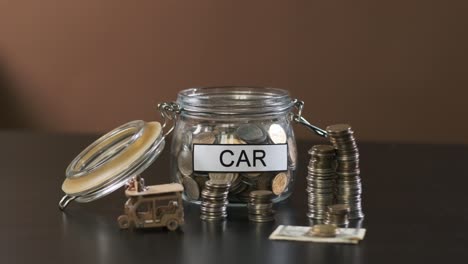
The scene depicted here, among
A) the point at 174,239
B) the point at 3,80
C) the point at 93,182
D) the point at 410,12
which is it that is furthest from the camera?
the point at 3,80

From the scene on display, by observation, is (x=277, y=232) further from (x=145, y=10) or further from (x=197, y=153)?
(x=145, y=10)

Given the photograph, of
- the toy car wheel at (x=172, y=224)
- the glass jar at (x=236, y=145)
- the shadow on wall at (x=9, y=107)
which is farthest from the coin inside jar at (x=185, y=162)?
the shadow on wall at (x=9, y=107)

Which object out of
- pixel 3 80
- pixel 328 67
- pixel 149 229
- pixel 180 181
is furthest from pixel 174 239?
pixel 3 80

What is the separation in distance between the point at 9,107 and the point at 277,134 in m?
1.94

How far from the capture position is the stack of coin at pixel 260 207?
0.98 meters

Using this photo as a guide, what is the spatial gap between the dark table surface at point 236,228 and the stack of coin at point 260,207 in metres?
0.01

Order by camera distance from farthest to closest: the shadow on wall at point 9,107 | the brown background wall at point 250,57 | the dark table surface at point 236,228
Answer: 1. the shadow on wall at point 9,107
2. the brown background wall at point 250,57
3. the dark table surface at point 236,228

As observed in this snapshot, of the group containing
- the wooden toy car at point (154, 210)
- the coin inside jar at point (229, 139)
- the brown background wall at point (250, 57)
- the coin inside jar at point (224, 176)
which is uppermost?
the brown background wall at point (250, 57)

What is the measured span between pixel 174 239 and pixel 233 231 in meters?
0.07

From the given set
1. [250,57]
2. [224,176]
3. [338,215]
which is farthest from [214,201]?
[250,57]

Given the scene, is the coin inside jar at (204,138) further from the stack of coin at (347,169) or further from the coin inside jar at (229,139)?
the stack of coin at (347,169)

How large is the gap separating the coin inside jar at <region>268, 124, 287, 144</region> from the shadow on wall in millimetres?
1918

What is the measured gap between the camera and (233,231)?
0.93 m

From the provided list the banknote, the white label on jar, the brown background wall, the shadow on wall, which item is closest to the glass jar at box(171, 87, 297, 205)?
the white label on jar
